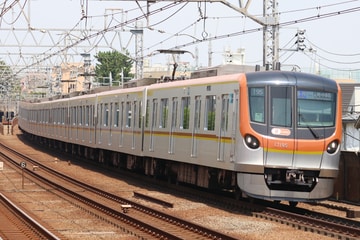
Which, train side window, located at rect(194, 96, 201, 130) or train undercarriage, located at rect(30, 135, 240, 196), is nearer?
train undercarriage, located at rect(30, 135, 240, 196)

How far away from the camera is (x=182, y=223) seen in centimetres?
1490

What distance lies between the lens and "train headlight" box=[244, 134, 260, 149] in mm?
16016

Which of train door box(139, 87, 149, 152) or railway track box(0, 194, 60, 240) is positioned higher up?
train door box(139, 87, 149, 152)

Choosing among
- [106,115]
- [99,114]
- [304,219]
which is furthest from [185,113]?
[99,114]

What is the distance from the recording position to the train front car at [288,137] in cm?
1600

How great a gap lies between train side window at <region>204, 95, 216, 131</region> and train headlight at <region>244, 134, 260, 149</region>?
1.98m

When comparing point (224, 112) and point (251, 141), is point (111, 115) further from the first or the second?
point (251, 141)

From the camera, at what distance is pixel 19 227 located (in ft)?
49.5

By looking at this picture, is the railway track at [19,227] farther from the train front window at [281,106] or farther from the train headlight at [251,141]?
the train front window at [281,106]

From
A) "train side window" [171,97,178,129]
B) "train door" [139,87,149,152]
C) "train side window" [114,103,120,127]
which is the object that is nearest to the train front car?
"train side window" [171,97,178,129]

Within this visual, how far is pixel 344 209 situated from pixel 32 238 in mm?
7282

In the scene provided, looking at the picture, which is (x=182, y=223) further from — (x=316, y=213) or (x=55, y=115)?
(x=55, y=115)

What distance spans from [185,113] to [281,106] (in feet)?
13.8

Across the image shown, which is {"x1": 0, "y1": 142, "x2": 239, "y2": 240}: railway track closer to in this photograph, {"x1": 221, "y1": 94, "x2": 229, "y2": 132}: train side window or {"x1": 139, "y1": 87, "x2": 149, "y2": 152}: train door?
{"x1": 139, "y1": 87, "x2": 149, "y2": 152}: train door
